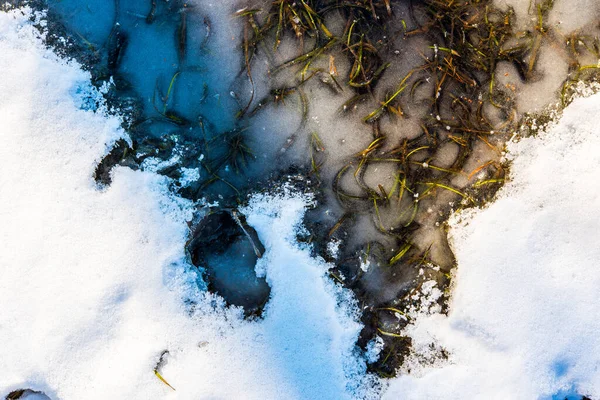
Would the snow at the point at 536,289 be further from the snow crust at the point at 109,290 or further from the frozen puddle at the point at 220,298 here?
the snow crust at the point at 109,290

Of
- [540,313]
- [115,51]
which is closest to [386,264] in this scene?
[540,313]

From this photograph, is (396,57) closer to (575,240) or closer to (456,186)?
(456,186)

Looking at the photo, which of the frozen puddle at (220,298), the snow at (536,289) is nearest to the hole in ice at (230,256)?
the frozen puddle at (220,298)

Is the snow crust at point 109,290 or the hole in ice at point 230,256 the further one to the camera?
the hole in ice at point 230,256

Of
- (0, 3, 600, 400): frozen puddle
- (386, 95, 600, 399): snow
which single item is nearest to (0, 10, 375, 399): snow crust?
(0, 3, 600, 400): frozen puddle

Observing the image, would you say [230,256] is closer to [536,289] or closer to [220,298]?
[220,298]
